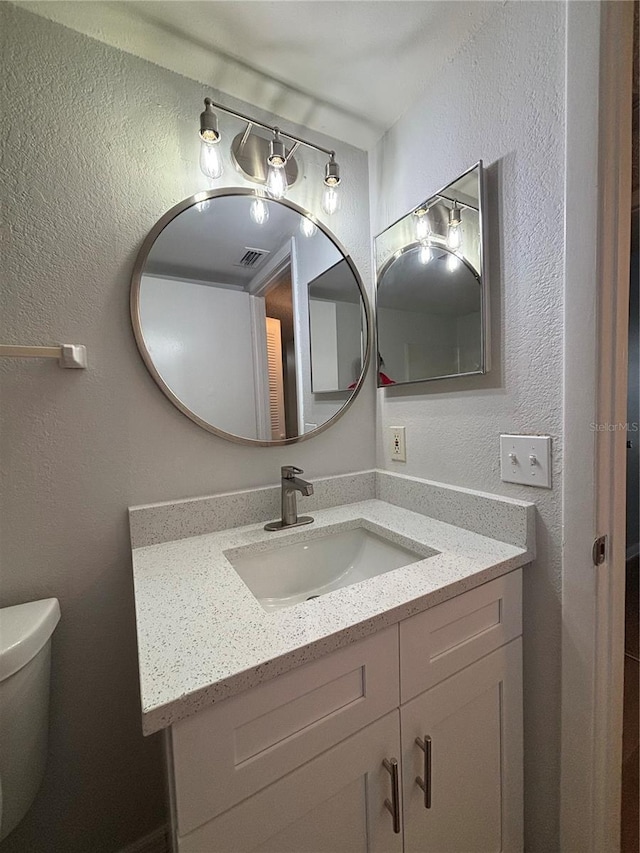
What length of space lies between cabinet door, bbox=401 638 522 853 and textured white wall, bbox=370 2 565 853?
6cm

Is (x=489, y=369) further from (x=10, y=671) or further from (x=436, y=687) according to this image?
(x=10, y=671)

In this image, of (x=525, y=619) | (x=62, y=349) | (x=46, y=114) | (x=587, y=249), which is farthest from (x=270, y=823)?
(x=46, y=114)

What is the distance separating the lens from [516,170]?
0.84 metres

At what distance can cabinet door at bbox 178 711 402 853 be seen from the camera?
1.68 feet

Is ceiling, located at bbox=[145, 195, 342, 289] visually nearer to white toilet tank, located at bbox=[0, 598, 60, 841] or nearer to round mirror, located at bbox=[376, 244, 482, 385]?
round mirror, located at bbox=[376, 244, 482, 385]

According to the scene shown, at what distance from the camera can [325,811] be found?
0.58m

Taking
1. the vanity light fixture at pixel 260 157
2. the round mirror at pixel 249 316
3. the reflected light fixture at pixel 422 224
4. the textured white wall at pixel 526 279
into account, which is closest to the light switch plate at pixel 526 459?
the textured white wall at pixel 526 279

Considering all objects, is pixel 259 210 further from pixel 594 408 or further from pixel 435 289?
pixel 594 408

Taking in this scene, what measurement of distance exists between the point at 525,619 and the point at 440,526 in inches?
11.3

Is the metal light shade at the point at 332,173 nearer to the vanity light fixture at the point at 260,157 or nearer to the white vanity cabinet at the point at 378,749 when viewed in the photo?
the vanity light fixture at the point at 260,157

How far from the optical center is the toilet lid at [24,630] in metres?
0.68

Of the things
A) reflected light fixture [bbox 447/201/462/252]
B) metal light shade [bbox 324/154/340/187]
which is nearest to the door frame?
reflected light fixture [bbox 447/201/462/252]

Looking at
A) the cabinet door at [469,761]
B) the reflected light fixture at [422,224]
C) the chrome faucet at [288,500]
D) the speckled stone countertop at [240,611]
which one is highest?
the reflected light fixture at [422,224]

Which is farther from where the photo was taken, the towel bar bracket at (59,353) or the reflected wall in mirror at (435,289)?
the reflected wall in mirror at (435,289)
